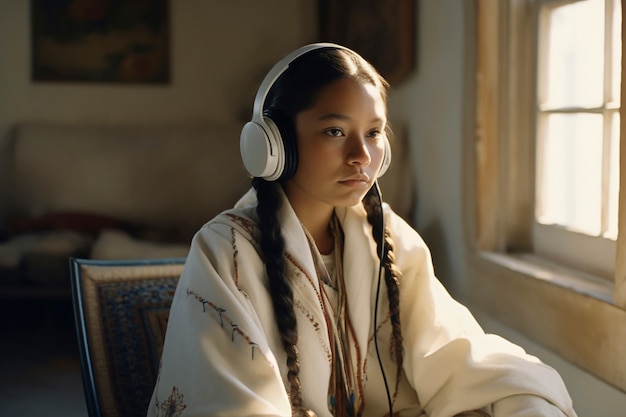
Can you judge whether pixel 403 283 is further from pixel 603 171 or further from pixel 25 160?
pixel 25 160

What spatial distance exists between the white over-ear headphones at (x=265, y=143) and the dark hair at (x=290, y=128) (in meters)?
0.02

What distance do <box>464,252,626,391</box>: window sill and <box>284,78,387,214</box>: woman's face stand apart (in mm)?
661

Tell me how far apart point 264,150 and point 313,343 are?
0.36 metres

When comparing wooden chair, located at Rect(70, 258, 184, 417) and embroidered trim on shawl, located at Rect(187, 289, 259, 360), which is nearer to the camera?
embroidered trim on shawl, located at Rect(187, 289, 259, 360)

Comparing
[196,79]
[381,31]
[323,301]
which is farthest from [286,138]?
[196,79]

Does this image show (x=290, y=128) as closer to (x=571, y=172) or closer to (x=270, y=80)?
(x=270, y=80)

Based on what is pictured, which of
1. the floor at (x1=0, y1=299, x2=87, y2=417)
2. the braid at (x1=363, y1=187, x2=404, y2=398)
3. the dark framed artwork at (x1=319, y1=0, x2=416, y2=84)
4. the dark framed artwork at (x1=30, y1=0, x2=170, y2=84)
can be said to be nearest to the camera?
the braid at (x1=363, y1=187, x2=404, y2=398)

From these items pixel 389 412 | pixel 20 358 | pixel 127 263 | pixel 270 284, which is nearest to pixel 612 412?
pixel 389 412

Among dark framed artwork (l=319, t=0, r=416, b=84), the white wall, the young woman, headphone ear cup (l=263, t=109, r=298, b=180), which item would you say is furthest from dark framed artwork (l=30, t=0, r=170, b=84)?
headphone ear cup (l=263, t=109, r=298, b=180)

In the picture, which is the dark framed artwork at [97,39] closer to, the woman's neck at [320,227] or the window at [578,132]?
the window at [578,132]

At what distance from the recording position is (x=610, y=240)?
1.92m

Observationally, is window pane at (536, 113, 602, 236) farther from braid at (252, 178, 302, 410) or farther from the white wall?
the white wall

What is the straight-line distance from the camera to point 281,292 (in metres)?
1.40

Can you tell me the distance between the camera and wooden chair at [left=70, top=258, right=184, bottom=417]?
65.9 inches
